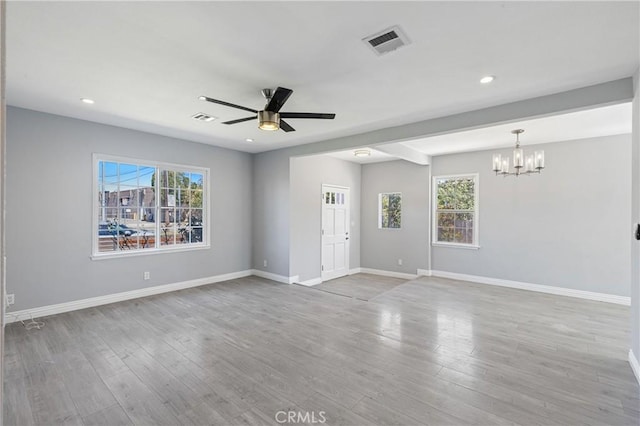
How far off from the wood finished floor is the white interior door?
7.77 ft

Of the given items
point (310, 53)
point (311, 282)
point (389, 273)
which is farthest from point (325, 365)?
point (389, 273)

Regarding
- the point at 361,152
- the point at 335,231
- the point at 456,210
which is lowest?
the point at 335,231

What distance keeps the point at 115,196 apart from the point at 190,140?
159 centimetres

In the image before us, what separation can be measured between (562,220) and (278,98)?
18.1 ft

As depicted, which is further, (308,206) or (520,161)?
(308,206)

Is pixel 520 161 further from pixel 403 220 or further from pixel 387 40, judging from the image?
pixel 387 40

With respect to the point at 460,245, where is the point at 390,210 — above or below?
above

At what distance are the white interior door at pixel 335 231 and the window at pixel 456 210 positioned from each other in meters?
2.12

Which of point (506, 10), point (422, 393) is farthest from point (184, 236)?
point (506, 10)

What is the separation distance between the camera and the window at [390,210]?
7477 millimetres

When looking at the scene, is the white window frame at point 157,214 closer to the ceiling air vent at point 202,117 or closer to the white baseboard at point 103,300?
the white baseboard at point 103,300

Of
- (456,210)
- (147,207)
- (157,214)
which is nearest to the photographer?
(147,207)

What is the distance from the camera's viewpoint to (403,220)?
730 centimetres

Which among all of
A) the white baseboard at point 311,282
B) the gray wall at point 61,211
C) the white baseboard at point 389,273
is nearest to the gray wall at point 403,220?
the white baseboard at point 389,273
